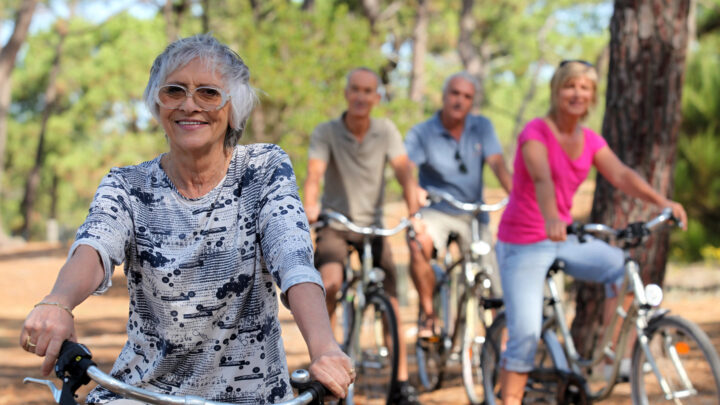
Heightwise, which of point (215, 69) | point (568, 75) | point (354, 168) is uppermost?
point (568, 75)

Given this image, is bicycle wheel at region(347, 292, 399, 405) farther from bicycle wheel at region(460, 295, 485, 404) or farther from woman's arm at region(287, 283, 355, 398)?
woman's arm at region(287, 283, 355, 398)

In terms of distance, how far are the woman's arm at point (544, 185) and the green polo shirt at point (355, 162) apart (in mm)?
1878

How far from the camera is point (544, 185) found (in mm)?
4973

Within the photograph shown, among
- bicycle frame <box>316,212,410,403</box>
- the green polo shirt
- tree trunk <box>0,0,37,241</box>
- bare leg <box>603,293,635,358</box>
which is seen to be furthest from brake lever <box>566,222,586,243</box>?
tree trunk <box>0,0,37,241</box>

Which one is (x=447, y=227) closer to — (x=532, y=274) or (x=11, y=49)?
(x=532, y=274)

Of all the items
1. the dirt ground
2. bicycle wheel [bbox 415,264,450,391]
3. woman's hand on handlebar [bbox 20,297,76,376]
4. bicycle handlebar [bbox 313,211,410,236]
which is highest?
bicycle handlebar [bbox 313,211,410,236]

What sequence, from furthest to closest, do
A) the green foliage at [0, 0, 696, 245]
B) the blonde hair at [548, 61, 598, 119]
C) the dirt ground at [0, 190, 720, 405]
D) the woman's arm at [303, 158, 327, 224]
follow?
the green foliage at [0, 0, 696, 245]
the dirt ground at [0, 190, 720, 405]
the woman's arm at [303, 158, 327, 224]
the blonde hair at [548, 61, 598, 119]

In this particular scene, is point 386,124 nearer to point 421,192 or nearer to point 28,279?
point 421,192

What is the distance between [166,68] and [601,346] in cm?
337

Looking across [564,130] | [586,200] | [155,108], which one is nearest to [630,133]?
[564,130]

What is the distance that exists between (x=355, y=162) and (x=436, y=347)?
1.55 m

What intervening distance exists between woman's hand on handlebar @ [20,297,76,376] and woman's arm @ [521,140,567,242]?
10.1ft

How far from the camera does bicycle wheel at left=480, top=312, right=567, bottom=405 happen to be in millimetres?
5430

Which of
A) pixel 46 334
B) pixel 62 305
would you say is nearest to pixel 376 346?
pixel 62 305
